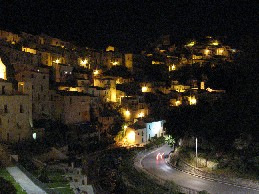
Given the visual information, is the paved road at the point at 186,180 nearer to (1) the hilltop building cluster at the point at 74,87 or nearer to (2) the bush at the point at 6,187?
(1) the hilltop building cluster at the point at 74,87

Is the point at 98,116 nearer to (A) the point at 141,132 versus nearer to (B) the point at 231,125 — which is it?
(A) the point at 141,132

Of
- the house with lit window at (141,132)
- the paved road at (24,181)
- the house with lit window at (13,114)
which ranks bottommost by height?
the paved road at (24,181)

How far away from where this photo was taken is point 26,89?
3828 centimetres

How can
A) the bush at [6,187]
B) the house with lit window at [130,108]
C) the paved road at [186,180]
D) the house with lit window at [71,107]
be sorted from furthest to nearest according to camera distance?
the house with lit window at [130,108] → the house with lit window at [71,107] → the paved road at [186,180] → the bush at [6,187]

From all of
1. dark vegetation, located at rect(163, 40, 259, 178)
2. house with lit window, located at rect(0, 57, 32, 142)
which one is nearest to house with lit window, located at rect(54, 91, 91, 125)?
house with lit window, located at rect(0, 57, 32, 142)

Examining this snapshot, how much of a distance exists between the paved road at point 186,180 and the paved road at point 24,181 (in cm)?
1273

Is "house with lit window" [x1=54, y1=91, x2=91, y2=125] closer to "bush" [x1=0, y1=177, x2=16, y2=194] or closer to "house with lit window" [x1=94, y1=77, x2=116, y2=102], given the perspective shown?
"house with lit window" [x1=94, y1=77, x2=116, y2=102]

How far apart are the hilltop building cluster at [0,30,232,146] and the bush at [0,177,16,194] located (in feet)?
39.2

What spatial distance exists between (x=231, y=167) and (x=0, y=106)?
2101 cm

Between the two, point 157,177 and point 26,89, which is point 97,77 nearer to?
point 26,89

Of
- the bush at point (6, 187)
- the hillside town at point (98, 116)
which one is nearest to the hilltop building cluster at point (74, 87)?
the hillside town at point (98, 116)

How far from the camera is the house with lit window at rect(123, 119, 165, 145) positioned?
49.8m

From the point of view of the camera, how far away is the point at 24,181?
24.7m

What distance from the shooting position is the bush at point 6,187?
22016mm
